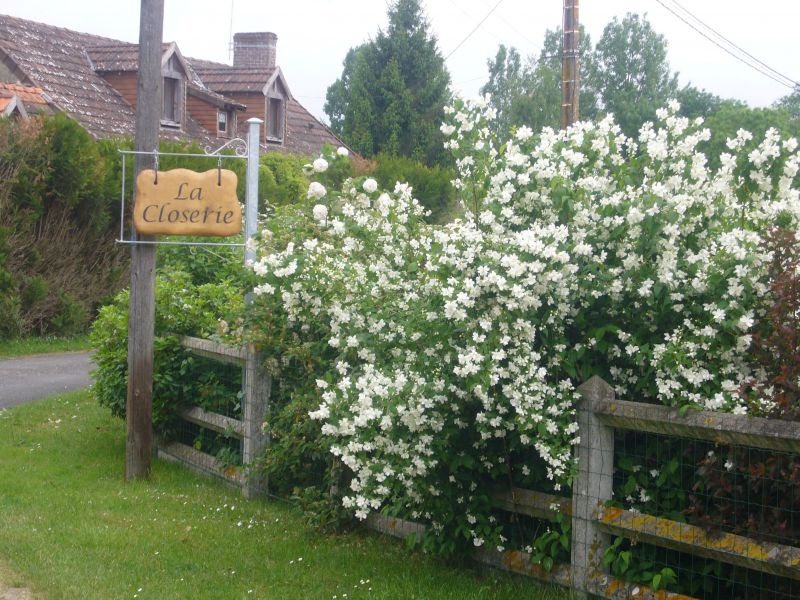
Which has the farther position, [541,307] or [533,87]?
[533,87]

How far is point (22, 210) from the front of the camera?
671 inches

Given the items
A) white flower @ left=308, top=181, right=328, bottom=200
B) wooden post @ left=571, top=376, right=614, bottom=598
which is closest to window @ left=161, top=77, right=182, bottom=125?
white flower @ left=308, top=181, right=328, bottom=200

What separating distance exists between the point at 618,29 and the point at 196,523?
211 feet

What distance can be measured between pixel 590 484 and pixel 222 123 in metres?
26.8

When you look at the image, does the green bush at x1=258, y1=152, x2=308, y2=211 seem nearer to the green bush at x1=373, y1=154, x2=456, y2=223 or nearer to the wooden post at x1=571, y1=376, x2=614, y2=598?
the green bush at x1=373, y1=154, x2=456, y2=223

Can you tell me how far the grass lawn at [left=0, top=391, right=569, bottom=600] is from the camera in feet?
18.7

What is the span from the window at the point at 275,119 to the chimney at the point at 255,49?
4.85 m

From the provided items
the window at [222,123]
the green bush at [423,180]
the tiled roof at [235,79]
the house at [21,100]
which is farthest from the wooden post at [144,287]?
the tiled roof at [235,79]

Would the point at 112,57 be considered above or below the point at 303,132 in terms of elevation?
above

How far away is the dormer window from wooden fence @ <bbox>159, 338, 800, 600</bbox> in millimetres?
23722

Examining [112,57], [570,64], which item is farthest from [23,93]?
[570,64]

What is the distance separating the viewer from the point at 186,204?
8211 mm

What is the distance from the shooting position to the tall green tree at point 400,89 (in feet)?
134

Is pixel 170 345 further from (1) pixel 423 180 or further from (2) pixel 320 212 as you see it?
(1) pixel 423 180
